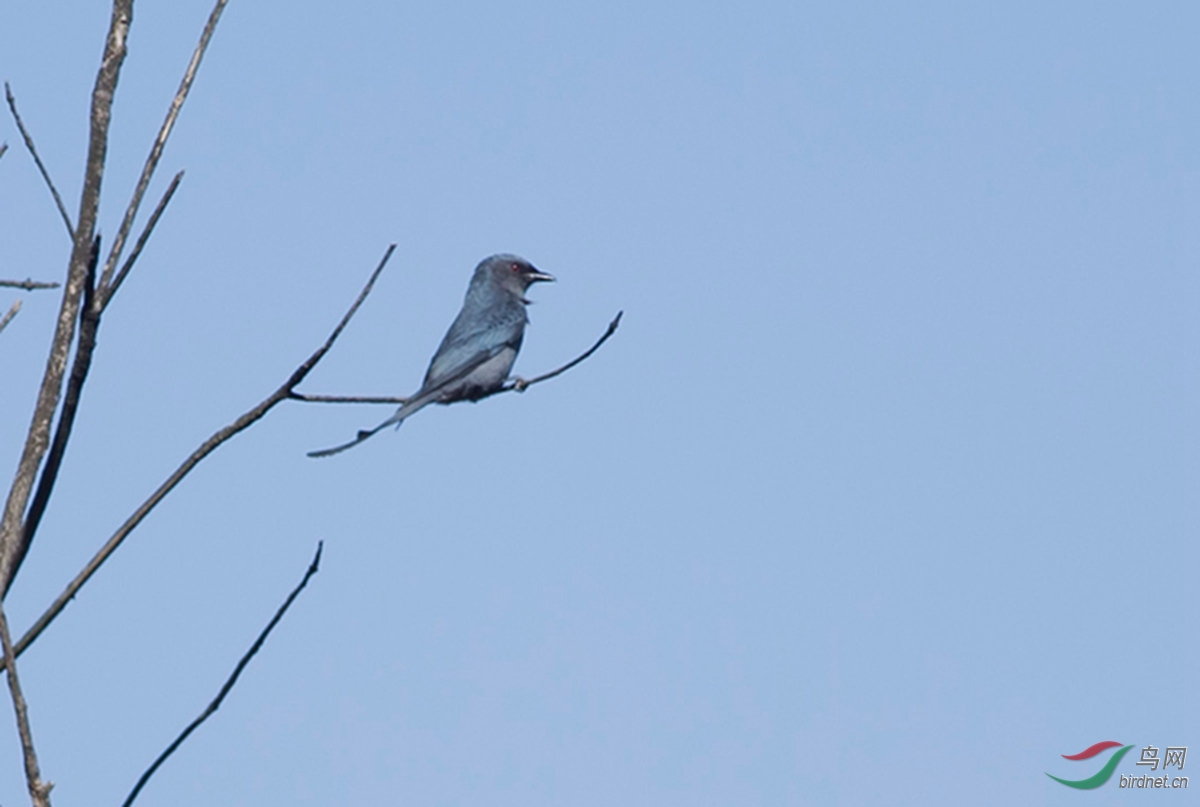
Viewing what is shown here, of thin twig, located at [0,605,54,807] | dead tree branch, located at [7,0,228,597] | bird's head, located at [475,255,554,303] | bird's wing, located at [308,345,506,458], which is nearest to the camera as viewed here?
thin twig, located at [0,605,54,807]

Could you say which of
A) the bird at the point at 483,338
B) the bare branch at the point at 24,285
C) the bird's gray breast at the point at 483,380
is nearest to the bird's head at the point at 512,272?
the bird at the point at 483,338

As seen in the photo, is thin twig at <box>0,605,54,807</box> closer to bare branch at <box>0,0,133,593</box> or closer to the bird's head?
bare branch at <box>0,0,133,593</box>

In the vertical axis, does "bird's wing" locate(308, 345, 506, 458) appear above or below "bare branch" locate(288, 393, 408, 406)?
above

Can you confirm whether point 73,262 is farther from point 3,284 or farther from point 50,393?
point 3,284

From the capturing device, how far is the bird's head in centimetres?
1185

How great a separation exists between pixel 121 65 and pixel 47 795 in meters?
1.44

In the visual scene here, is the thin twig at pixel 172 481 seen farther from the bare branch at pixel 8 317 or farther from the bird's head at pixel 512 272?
the bird's head at pixel 512 272

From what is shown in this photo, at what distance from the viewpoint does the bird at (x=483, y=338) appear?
998 cm

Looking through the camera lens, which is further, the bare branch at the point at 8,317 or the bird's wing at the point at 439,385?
the bird's wing at the point at 439,385

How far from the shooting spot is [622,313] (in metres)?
4.87

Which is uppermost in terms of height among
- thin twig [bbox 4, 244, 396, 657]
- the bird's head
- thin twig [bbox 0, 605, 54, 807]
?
the bird's head

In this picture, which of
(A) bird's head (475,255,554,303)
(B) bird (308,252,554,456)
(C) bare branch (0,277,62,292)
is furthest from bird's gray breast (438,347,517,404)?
(C) bare branch (0,277,62,292)

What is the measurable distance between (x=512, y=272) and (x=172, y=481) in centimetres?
924

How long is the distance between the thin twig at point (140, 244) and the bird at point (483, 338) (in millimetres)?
5883
